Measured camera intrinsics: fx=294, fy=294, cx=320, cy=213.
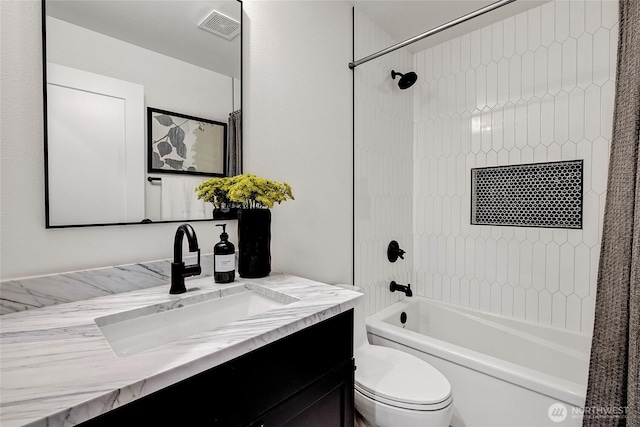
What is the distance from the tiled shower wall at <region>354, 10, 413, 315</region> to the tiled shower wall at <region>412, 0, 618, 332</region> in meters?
0.15

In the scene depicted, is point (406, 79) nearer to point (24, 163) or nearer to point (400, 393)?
point (400, 393)

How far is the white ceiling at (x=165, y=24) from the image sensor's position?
947mm

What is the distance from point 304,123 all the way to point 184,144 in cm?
64

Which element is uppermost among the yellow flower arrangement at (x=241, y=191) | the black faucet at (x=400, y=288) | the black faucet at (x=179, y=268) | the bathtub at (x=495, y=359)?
the yellow flower arrangement at (x=241, y=191)

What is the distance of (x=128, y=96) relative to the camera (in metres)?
1.03

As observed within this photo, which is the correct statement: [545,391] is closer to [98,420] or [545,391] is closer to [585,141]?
[585,141]

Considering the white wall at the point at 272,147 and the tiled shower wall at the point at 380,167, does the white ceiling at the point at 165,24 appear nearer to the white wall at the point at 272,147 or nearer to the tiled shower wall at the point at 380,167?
the white wall at the point at 272,147

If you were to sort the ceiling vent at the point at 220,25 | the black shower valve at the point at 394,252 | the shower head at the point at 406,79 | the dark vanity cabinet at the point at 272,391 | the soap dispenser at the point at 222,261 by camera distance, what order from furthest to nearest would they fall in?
1. the black shower valve at the point at 394,252
2. the shower head at the point at 406,79
3. the ceiling vent at the point at 220,25
4. the soap dispenser at the point at 222,261
5. the dark vanity cabinet at the point at 272,391

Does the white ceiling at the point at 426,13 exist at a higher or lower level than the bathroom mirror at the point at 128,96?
higher

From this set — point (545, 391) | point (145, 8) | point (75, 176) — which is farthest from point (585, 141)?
point (75, 176)

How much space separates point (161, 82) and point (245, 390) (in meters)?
1.10

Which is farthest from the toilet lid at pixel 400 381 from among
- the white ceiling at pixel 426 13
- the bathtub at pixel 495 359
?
the white ceiling at pixel 426 13

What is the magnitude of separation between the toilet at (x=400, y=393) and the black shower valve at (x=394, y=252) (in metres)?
0.78

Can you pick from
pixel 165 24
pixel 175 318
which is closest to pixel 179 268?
pixel 175 318
